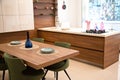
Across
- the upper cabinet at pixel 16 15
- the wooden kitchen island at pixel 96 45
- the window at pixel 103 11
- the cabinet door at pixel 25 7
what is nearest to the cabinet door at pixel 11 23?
the upper cabinet at pixel 16 15

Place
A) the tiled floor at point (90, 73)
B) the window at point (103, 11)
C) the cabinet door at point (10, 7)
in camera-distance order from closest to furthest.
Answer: the tiled floor at point (90, 73)
the cabinet door at point (10, 7)
the window at point (103, 11)

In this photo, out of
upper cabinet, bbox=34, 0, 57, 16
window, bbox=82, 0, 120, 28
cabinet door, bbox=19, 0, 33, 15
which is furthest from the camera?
window, bbox=82, 0, 120, 28

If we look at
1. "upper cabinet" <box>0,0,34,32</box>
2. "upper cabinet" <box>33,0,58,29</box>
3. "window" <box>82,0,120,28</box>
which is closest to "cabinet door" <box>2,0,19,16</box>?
"upper cabinet" <box>0,0,34,32</box>

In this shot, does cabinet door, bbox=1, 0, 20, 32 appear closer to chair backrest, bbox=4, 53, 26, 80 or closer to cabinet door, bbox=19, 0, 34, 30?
cabinet door, bbox=19, 0, 34, 30

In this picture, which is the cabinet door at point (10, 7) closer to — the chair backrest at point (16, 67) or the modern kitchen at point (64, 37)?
the modern kitchen at point (64, 37)

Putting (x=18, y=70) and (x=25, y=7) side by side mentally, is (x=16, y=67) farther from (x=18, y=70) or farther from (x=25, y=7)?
(x=25, y=7)

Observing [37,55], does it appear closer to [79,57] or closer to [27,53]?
[27,53]

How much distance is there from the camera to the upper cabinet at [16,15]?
359cm

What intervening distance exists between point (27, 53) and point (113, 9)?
363cm

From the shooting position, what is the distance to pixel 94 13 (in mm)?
5340

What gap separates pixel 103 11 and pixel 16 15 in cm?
295

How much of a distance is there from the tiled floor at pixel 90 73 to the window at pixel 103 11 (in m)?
1.74

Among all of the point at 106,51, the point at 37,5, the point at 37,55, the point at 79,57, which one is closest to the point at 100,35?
the point at 106,51

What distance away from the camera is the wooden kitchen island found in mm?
3299
